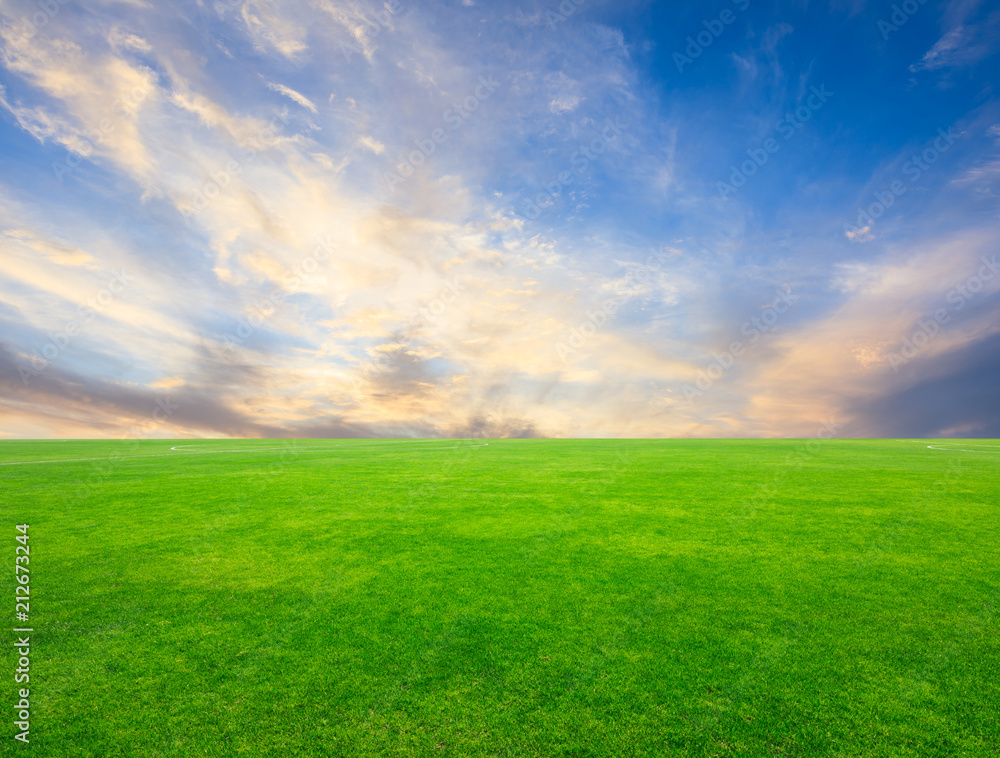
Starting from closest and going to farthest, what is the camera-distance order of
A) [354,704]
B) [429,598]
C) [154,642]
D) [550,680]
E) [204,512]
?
[354,704] < [550,680] < [154,642] < [429,598] < [204,512]

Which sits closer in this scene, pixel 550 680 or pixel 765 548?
pixel 550 680

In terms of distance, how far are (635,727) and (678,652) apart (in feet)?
3.97

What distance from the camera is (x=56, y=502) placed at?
11383 millimetres

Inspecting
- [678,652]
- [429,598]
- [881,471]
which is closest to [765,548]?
[678,652]

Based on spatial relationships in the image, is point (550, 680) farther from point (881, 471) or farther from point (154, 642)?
point (881, 471)

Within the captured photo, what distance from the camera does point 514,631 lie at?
193 inches

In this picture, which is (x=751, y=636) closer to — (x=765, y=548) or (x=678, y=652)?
(x=678, y=652)

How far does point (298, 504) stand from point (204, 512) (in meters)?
2.01

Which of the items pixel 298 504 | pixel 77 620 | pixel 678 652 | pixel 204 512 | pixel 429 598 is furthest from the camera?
pixel 298 504

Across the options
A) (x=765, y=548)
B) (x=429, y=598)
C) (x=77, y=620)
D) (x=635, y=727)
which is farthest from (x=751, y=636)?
(x=77, y=620)

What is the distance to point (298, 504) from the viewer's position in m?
11.2

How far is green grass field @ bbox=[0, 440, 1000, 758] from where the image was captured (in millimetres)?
3512

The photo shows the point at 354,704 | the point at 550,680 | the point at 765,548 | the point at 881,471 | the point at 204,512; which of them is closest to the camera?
the point at 354,704

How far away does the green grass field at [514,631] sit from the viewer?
3512 mm
